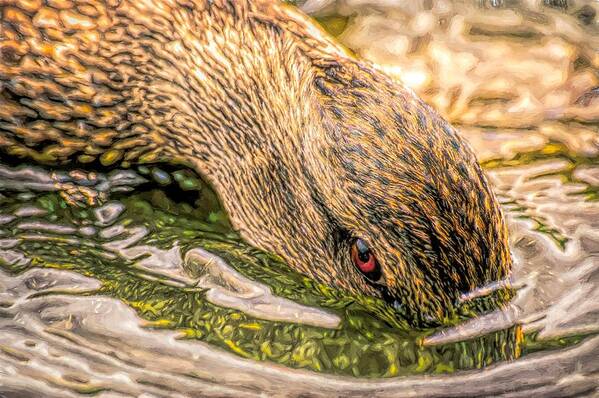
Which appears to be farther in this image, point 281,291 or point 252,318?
point 281,291

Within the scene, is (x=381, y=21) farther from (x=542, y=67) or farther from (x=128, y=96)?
(x=128, y=96)

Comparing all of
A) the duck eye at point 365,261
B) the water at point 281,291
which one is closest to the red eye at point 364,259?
the duck eye at point 365,261

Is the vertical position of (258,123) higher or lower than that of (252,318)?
higher

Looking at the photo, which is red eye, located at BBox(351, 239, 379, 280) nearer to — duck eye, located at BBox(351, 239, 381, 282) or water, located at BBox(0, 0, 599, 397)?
duck eye, located at BBox(351, 239, 381, 282)

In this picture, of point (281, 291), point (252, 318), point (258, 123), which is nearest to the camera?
point (252, 318)

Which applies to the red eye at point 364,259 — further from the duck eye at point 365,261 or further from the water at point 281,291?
the water at point 281,291

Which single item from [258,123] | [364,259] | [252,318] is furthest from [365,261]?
[258,123]

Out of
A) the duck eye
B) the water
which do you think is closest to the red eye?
the duck eye

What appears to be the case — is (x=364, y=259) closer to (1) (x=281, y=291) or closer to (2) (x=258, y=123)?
(1) (x=281, y=291)

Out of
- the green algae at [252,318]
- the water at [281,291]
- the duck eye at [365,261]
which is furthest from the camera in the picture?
the duck eye at [365,261]
